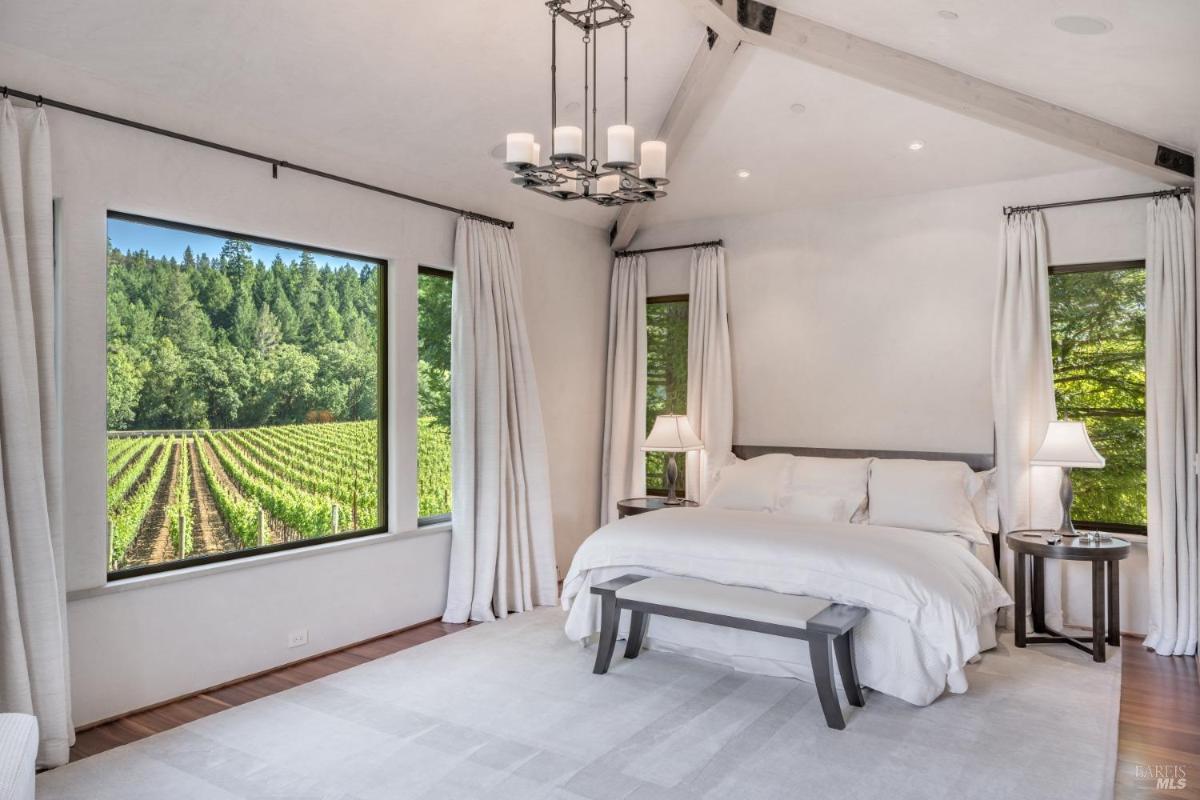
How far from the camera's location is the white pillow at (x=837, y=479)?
4.95 m

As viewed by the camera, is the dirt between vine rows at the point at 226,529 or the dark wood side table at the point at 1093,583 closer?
the dirt between vine rows at the point at 226,529

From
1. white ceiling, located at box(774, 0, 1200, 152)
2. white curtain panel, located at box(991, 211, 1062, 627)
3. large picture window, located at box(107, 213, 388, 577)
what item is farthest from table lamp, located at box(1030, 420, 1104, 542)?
large picture window, located at box(107, 213, 388, 577)

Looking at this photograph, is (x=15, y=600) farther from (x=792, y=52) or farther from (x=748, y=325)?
(x=748, y=325)

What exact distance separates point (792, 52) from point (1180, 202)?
2311 millimetres

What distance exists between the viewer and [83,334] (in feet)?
10.8

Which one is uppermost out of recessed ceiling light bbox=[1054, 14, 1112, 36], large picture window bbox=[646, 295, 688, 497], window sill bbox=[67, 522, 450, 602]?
recessed ceiling light bbox=[1054, 14, 1112, 36]

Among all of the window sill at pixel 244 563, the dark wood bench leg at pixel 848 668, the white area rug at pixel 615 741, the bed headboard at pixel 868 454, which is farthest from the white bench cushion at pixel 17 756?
the bed headboard at pixel 868 454

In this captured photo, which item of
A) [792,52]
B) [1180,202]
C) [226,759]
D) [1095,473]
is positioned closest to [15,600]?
[226,759]

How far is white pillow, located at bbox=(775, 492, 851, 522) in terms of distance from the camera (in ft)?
15.9

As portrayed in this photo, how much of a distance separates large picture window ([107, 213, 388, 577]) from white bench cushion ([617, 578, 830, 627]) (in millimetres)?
1798

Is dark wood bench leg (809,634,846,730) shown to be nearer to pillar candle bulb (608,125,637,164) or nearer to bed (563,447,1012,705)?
bed (563,447,1012,705)

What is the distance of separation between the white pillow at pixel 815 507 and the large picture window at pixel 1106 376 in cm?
139

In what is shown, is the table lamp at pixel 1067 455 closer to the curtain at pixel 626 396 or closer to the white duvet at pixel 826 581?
the white duvet at pixel 826 581

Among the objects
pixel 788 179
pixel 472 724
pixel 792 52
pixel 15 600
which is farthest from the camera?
pixel 788 179
